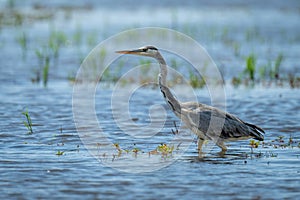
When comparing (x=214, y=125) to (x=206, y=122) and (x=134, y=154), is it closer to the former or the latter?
(x=206, y=122)

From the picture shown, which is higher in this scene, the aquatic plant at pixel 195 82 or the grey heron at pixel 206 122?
the aquatic plant at pixel 195 82

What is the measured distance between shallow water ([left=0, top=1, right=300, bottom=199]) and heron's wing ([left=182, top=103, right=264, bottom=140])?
30cm

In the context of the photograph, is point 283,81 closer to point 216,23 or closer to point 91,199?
point 91,199

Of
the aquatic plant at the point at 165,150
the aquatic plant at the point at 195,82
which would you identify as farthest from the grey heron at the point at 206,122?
the aquatic plant at the point at 195,82

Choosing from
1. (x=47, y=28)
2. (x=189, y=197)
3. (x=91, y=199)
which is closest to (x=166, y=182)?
(x=189, y=197)

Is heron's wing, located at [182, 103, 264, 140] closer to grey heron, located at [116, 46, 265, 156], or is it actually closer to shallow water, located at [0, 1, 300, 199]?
grey heron, located at [116, 46, 265, 156]

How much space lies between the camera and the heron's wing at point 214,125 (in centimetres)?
830

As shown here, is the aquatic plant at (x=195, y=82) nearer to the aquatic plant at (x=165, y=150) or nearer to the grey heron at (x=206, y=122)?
the grey heron at (x=206, y=122)

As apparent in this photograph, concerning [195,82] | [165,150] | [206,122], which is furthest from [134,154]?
[195,82]

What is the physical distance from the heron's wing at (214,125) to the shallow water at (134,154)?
0.30m

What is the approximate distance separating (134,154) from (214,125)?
45.0 inches

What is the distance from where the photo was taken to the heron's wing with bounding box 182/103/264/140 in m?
8.30

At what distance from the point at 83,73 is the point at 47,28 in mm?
7948

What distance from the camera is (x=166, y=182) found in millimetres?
7141
